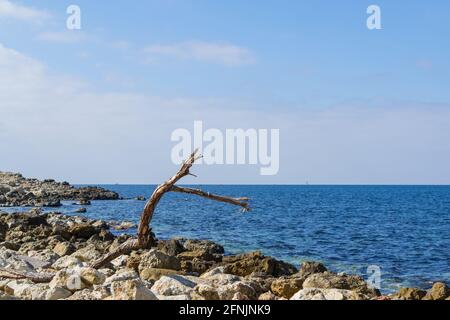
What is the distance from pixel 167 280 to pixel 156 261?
3.47 metres

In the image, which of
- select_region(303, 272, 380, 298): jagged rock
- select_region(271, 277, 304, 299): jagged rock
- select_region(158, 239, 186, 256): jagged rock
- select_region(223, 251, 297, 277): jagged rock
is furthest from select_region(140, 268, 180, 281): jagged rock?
select_region(158, 239, 186, 256): jagged rock

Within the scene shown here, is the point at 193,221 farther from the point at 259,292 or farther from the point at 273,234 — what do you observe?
the point at 259,292

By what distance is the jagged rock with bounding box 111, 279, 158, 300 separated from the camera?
9672 mm

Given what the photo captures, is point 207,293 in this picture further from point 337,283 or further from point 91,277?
point 337,283

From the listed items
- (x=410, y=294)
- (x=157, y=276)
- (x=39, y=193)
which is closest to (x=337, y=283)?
(x=410, y=294)

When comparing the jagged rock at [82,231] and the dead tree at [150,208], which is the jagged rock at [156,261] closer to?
the dead tree at [150,208]

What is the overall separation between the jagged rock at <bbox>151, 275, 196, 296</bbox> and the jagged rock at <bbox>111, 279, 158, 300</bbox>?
3.09ft

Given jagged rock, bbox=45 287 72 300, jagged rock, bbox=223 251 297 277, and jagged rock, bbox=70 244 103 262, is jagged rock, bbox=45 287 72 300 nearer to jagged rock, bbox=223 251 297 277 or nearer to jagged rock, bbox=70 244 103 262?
jagged rock, bbox=223 251 297 277

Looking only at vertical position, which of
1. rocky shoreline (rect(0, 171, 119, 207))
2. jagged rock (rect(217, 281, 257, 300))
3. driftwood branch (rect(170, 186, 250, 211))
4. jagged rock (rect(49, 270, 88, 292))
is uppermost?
driftwood branch (rect(170, 186, 250, 211))

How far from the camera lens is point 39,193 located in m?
79.6

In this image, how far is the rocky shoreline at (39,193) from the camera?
68750 millimetres

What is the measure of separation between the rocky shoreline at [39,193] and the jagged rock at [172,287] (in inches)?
2302
